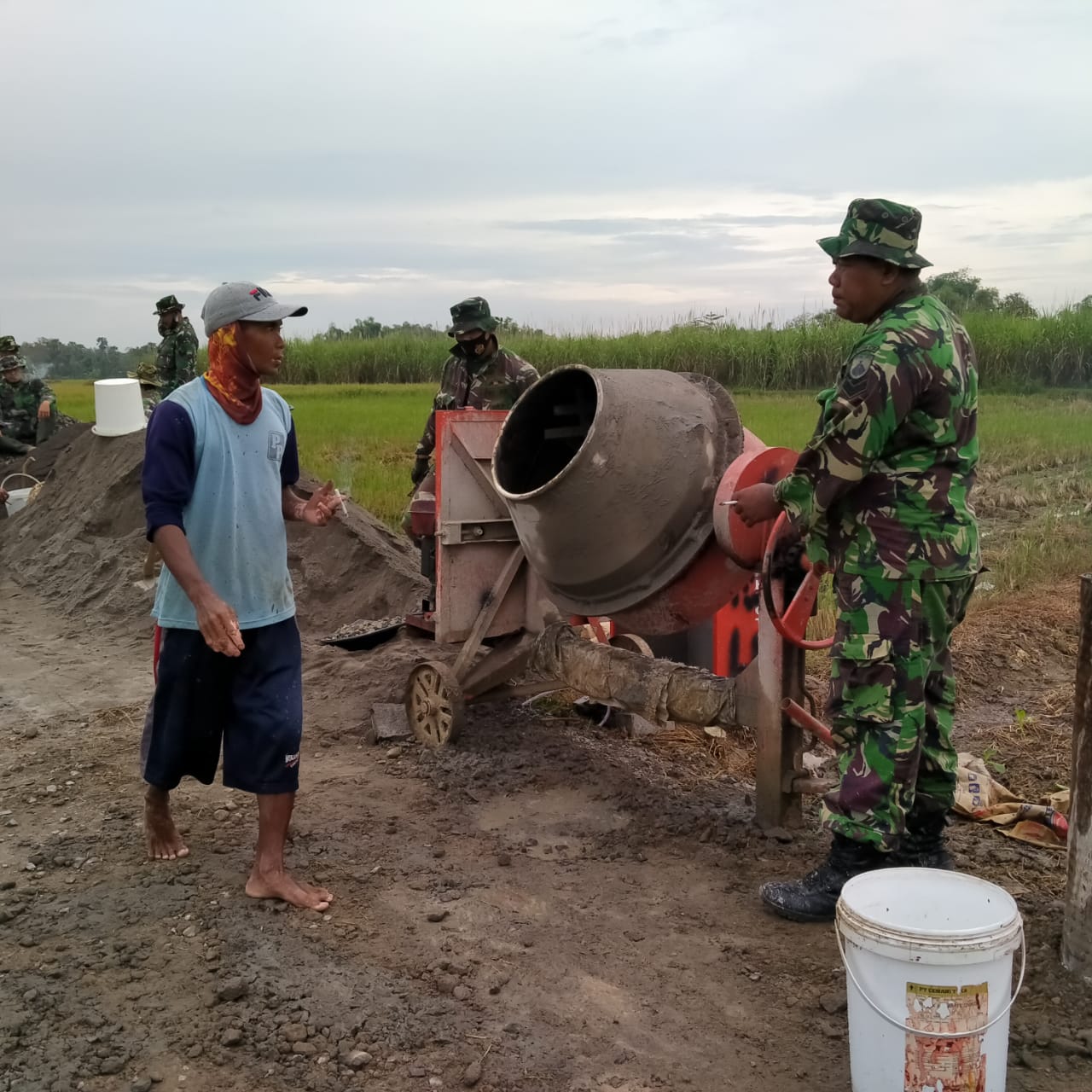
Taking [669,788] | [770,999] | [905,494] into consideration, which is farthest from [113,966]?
[905,494]

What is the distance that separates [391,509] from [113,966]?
7003 mm

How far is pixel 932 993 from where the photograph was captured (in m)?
2.18

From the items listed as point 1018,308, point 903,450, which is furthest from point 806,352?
point 903,450

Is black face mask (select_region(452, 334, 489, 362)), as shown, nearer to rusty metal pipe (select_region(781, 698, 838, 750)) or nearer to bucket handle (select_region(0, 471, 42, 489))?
rusty metal pipe (select_region(781, 698, 838, 750))

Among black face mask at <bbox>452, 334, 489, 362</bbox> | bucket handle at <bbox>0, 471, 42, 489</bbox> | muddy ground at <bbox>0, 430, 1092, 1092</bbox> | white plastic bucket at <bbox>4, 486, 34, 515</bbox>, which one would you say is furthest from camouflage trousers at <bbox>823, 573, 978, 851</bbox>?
bucket handle at <bbox>0, 471, 42, 489</bbox>

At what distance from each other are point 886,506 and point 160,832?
8.06 ft

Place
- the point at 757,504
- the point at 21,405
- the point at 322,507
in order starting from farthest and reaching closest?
the point at 21,405 < the point at 322,507 < the point at 757,504

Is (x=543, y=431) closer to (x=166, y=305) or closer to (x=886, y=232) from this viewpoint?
(x=886, y=232)

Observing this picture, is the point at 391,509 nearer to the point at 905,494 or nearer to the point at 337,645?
the point at 337,645

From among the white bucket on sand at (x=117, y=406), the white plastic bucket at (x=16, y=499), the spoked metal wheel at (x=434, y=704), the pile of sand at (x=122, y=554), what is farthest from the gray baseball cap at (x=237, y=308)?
the white plastic bucket at (x=16, y=499)

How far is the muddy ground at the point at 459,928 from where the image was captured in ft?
8.52

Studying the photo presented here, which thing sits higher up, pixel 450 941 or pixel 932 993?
pixel 932 993

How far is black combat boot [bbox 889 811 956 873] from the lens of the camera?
3348 mm

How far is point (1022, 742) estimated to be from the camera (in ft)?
15.7
